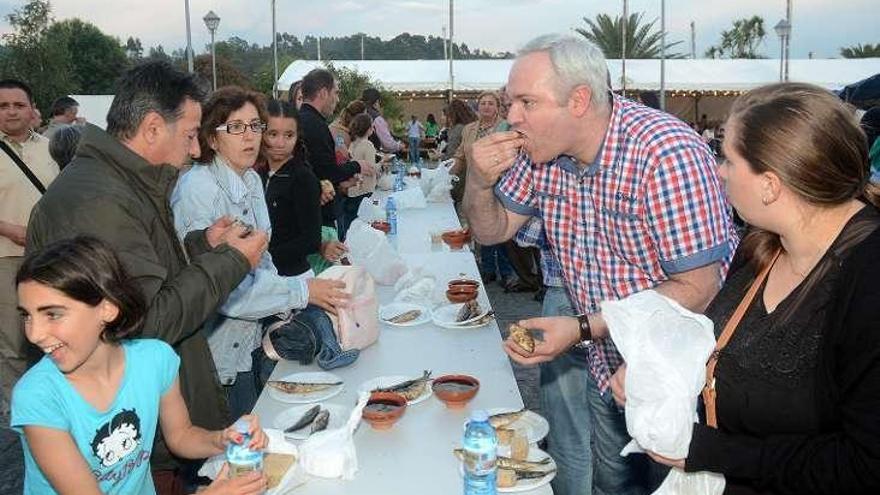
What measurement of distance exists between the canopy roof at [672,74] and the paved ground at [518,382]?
1759 centimetres

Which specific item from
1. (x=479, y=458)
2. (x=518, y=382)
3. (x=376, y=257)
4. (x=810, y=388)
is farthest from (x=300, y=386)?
(x=518, y=382)

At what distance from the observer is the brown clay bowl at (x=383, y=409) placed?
84.6 inches

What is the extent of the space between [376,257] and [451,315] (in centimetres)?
75

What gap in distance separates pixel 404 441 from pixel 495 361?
0.70m

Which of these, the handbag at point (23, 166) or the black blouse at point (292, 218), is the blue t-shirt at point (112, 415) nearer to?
the black blouse at point (292, 218)

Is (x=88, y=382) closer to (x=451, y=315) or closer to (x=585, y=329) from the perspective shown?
(x=585, y=329)

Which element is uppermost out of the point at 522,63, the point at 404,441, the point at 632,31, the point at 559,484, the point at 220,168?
the point at 632,31

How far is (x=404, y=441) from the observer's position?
2119mm

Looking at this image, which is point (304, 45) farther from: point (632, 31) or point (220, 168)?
point (220, 168)

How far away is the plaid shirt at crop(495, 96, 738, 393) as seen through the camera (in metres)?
2.05

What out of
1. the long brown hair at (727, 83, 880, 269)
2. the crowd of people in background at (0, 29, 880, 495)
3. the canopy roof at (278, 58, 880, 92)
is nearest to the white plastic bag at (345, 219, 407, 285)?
the crowd of people in background at (0, 29, 880, 495)

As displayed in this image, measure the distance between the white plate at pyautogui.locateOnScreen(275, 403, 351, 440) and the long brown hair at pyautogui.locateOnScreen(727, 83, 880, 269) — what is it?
138cm

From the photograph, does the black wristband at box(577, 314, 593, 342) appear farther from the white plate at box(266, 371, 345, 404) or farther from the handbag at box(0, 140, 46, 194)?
the handbag at box(0, 140, 46, 194)

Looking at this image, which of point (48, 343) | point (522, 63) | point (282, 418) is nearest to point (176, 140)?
point (48, 343)
